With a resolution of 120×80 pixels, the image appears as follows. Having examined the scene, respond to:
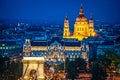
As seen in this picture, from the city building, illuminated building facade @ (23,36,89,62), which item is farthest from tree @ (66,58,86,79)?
the city building

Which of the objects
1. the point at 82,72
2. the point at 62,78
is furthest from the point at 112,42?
the point at 62,78

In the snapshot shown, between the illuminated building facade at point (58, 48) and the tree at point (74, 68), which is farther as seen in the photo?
the illuminated building facade at point (58, 48)

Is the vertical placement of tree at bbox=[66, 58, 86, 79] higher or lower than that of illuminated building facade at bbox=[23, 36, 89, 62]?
lower

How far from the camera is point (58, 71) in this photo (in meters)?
19.8

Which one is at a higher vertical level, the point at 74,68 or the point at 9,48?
the point at 9,48

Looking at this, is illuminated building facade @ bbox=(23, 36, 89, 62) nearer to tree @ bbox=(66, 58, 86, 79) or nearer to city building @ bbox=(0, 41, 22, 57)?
city building @ bbox=(0, 41, 22, 57)

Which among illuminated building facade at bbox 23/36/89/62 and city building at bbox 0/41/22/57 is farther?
city building at bbox 0/41/22/57

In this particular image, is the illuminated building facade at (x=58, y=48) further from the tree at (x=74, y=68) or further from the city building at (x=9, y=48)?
the tree at (x=74, y=68)

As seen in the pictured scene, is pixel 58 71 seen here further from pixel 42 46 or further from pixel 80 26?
pixel 80 26

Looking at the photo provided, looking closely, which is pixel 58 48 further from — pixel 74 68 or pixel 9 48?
pixel 74 68

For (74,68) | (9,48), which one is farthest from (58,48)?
(74,68)

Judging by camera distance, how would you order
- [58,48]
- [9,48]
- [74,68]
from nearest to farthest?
[74,68], [58,48], [9,48]

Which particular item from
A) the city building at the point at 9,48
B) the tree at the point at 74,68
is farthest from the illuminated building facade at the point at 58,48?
the tree at the point at 74,68

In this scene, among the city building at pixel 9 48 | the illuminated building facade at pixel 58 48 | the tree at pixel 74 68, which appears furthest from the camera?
the city building at pixel 9 48
